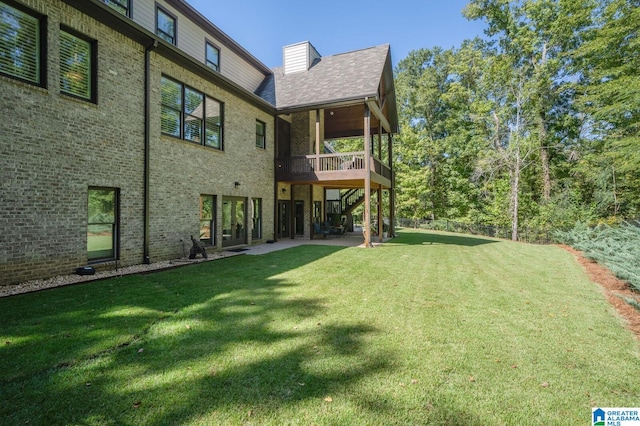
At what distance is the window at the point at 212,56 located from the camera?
13988mm

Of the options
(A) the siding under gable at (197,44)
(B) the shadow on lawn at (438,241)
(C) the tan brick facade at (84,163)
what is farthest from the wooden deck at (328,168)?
(A) the siding under gable at (197,44)

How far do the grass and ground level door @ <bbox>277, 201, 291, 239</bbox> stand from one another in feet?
33.0

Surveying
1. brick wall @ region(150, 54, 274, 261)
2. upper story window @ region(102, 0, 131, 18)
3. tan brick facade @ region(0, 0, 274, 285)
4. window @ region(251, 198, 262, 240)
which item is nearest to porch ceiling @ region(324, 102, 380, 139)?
brick wall @ region(150, 54, 274, 261)

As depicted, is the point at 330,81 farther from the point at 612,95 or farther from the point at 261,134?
the point at 612,95

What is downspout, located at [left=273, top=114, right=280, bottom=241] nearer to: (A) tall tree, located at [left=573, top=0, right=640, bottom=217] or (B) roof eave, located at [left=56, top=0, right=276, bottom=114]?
(B) roof eave, located at [left=56, top=0, right=276, bottom=114]

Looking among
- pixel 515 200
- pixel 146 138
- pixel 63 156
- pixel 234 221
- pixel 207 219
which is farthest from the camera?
pixel 515 200

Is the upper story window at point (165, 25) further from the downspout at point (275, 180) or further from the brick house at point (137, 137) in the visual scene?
the downspout at point (275, 180)

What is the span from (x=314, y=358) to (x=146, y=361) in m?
1.87

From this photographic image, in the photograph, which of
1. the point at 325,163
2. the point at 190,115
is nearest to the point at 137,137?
the point at 190,115

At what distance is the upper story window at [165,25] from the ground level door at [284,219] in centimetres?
873

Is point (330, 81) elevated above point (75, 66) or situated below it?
above

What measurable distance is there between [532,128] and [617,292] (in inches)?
900

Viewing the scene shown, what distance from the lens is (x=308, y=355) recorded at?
11.8 ft

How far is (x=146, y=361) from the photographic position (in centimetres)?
336
